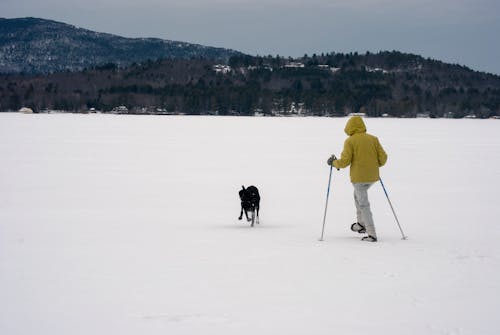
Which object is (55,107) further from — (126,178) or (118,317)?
(118,317)

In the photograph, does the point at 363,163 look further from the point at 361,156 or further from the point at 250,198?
the point at 250,198

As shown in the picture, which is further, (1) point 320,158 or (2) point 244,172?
(1) point 320,158

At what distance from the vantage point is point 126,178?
1769 cm

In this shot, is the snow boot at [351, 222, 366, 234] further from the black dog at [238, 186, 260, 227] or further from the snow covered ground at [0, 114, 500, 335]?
the black dog at [238, 186, 260, 227]

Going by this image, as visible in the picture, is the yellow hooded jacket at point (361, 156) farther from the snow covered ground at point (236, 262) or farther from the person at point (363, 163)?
the snow covered ground at point (236, 262)

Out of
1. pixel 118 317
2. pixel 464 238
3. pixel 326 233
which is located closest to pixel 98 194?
pixel 326 233

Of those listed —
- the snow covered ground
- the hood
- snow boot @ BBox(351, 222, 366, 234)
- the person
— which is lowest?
the snow covered ground

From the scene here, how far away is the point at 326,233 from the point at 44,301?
16.2 ft

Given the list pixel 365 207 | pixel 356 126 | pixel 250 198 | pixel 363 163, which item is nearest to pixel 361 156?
pixel 363 163

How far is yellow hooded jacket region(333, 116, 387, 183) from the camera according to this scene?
28.3 ft

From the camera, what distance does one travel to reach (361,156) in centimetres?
868

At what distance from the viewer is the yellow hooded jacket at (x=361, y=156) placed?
862cm

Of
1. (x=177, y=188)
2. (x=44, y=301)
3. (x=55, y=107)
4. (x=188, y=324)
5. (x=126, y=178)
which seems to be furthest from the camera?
(x=55, y=107)

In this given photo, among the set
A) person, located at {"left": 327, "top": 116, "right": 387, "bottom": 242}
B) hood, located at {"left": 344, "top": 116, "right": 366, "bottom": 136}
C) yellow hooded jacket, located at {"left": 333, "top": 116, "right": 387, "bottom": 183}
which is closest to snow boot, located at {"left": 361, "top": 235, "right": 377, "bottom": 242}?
person, located at {"left": 327, "top": 116, "right": 387, "bottom": 242}
